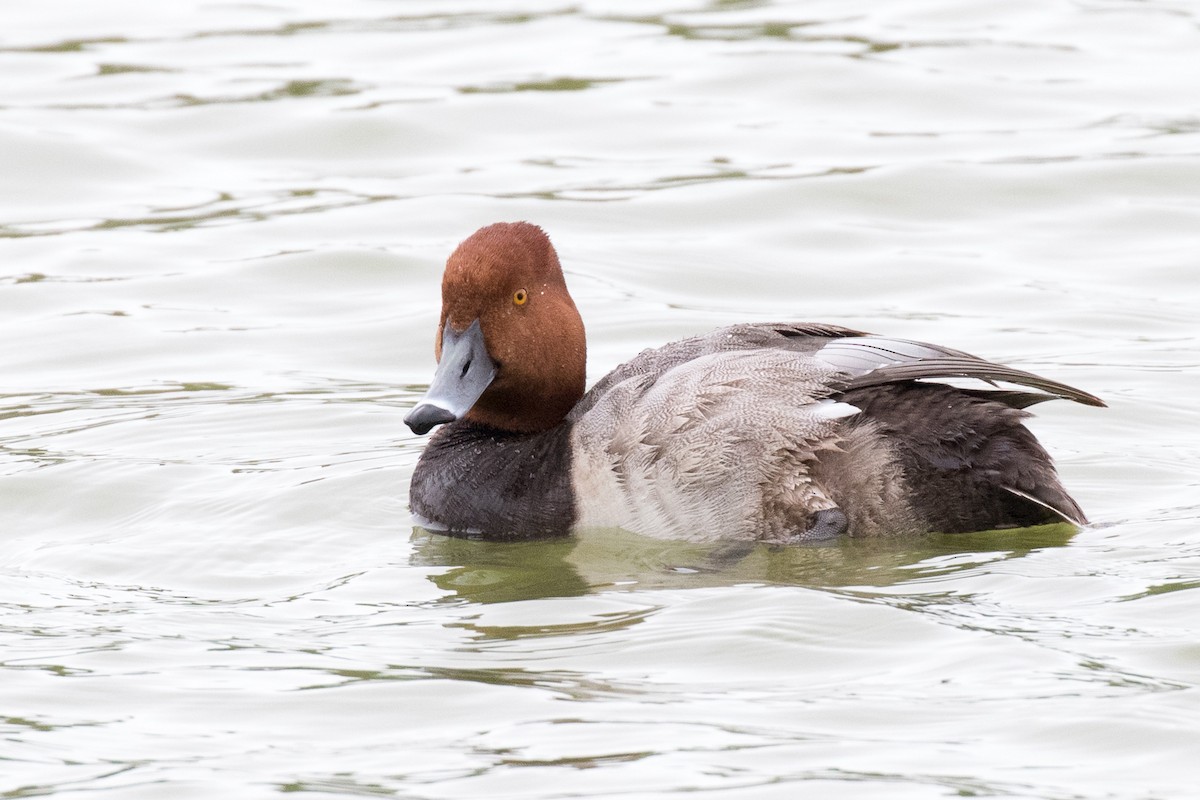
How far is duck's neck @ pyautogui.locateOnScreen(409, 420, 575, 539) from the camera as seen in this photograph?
20.2ft

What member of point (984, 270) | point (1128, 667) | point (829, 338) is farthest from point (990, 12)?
point (1128, 667)

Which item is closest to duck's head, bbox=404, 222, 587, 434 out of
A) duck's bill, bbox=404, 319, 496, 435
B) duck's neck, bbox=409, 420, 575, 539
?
duck's bill, bbox=404, 319, 496, 435

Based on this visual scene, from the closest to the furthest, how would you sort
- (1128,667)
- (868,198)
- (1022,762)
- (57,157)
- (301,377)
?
(1022,762) → (1128,667) → (301,377) → (868,198) → (57,157)

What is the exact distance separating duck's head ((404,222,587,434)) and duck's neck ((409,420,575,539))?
4.5 inches

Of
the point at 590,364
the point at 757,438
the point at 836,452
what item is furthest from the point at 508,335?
the point at 590,364

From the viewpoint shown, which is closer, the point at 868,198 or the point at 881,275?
the point at 881,275

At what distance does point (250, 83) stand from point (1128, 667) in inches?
374

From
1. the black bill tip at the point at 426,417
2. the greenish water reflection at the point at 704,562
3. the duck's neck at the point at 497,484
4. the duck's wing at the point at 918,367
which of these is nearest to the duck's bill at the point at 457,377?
the black bill tip at the point at 426,417

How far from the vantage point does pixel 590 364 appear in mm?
8625

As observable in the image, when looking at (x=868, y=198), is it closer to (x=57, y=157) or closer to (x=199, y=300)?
(x=199, y=300)

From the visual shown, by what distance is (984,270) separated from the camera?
389 inches

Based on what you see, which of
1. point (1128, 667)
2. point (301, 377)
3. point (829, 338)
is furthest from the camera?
point (301, 377)

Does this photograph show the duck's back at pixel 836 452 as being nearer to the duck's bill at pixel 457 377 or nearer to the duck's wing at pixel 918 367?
the duck's wing at pixel 918 367

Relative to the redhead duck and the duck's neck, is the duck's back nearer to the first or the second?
the redhead duck
